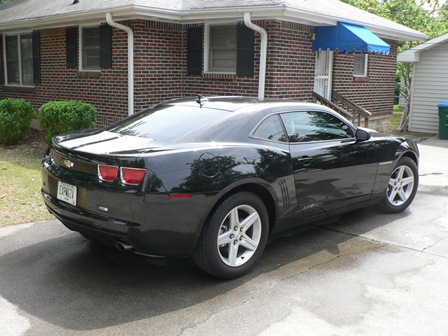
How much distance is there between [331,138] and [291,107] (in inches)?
23.7

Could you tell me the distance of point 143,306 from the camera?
3900 mm

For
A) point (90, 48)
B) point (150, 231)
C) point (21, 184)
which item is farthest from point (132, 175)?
point (90, 48)

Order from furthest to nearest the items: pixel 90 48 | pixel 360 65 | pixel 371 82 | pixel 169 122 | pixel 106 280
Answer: pixel 371 82
pixel 360 65
pixel 90 48
pixel 169 122
pixel 106 280

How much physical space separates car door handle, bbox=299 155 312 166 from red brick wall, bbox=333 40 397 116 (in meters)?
8.58

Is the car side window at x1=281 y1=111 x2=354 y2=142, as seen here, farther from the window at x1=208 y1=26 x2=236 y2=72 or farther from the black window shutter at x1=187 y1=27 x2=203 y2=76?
the black window shutter at x1=187 y1=27 x2=203 y2=76

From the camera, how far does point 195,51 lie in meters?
11.5

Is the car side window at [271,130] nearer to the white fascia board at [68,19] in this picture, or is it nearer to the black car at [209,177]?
the black car at [209,177]

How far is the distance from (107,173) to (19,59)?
11.8 m

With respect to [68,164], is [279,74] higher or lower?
higher

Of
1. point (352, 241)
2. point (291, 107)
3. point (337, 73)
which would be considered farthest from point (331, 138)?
point (337, 73)

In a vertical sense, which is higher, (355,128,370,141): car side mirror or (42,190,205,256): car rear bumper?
(355,128,370,141): car side mirror

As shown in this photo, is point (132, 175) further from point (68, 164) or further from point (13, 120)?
point (13, 120)

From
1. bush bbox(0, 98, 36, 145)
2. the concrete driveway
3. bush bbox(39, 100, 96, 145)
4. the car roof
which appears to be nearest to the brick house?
bush bbox(39, 100, 96, 145)

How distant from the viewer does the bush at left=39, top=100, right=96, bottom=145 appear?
988 centimetres
